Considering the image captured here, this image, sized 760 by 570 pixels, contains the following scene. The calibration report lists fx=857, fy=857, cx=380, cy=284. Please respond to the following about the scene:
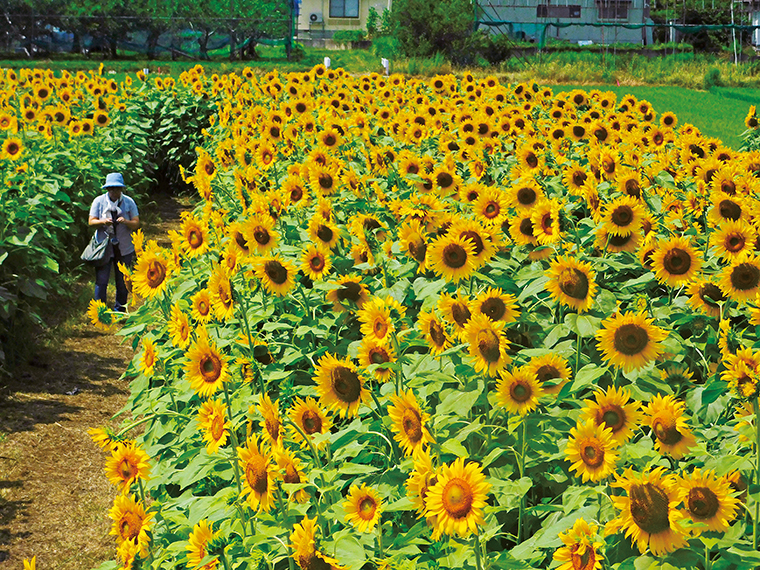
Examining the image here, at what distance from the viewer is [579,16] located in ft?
182

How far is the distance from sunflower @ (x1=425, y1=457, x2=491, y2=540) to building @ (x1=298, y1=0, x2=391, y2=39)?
188ft

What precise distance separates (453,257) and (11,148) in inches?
270

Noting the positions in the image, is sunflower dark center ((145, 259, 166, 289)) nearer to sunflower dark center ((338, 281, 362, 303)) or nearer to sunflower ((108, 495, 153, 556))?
sunflower dark center ((338, 281, 362, 303))

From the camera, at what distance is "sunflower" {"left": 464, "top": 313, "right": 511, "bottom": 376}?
252 cm

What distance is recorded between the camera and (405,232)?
364 cm

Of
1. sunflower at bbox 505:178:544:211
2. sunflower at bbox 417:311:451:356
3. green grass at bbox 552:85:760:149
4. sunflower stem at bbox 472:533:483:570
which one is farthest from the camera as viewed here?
green grass at bbox 552:85:760:149

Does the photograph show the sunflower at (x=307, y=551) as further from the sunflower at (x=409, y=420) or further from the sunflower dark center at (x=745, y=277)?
the sunflower dark center at (x=745, y=277)

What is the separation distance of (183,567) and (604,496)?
1585 millimetres

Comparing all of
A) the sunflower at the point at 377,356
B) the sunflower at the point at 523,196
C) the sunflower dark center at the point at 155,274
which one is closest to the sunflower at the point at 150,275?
the sunflower dark center at the point at 155,274

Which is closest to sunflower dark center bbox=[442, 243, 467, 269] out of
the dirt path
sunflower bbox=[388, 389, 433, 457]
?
sunflower bbox=[388, 389, 433, 457]

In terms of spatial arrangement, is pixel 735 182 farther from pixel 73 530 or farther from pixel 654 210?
pixel 73 530

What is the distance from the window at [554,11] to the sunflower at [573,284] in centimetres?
5436

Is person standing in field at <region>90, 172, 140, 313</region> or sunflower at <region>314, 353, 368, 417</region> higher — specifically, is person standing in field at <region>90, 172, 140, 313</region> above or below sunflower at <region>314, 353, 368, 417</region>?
above

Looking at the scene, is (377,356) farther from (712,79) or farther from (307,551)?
(712,79)
